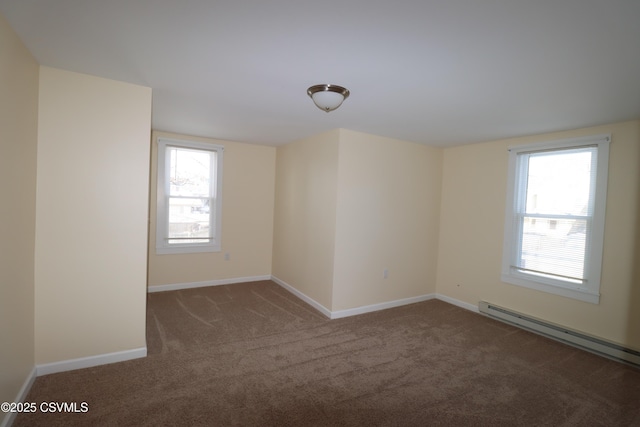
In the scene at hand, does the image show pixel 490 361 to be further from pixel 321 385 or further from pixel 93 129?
pixel 93 129

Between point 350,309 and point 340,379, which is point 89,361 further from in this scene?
point 350,309

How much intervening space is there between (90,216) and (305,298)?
2.83 m

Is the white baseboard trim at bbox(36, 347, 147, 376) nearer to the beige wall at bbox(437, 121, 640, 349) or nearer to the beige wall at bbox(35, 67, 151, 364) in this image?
the beige wall at bbox(35, 67, 151, 364)

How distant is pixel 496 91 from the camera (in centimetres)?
241

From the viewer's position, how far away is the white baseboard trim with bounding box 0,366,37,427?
1.83m

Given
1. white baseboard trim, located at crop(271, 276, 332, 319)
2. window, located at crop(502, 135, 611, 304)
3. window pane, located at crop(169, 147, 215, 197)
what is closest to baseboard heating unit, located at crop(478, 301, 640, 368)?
window, located at crop(502, 135, 611, 304)

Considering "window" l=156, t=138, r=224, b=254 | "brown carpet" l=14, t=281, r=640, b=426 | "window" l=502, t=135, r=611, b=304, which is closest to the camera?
"brown carpet" l=14, t=281, r=640, b=426

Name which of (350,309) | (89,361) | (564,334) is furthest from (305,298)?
(564,334)

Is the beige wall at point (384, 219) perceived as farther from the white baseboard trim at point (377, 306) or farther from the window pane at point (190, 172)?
the window pane at point (190, 172)

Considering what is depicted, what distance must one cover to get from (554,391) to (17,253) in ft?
13.6

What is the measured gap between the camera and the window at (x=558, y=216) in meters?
3.22

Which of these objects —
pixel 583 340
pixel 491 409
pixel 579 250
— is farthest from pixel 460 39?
pixel 583 340

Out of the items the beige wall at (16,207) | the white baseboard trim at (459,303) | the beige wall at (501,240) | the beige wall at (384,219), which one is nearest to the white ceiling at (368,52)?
the beige wall at (16,207)

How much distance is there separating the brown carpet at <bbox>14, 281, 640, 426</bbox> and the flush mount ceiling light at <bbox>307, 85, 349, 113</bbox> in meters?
2.25
